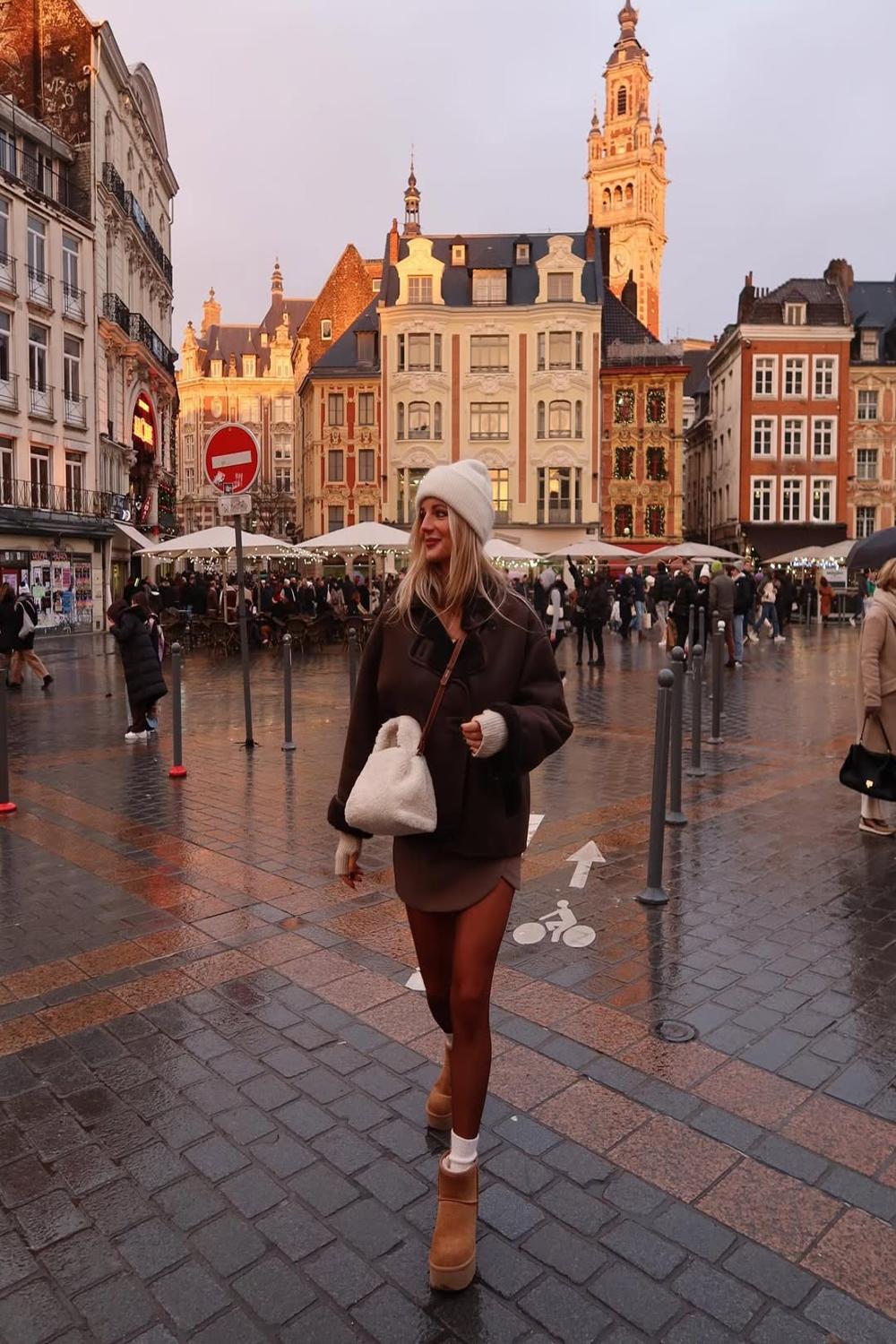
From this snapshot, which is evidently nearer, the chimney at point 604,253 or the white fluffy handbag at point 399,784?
the white fluffy handbag at point 399,784

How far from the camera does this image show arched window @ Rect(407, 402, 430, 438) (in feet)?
152

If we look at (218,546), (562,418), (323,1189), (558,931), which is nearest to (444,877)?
(323,1189)

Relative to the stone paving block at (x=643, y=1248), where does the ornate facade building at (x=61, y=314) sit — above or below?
above

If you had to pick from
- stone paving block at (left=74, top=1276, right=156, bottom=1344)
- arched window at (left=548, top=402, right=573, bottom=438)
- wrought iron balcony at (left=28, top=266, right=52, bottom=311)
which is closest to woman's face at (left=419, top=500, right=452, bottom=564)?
stone paving block at (left=74, top=1276, right=156, bottom=1344)

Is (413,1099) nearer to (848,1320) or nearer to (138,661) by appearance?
(848,1320)

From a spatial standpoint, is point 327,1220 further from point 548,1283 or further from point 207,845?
point 207,845

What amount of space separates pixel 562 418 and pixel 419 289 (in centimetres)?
875

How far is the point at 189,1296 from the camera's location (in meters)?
2.55

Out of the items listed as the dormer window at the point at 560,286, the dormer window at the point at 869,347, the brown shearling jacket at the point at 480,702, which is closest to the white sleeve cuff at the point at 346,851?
the brown shearling jacket at the point at 480,702

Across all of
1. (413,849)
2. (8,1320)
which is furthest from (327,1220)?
(413,849)

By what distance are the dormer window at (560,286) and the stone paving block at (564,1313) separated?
153 feet

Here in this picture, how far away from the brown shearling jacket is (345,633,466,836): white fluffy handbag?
0.10 ft

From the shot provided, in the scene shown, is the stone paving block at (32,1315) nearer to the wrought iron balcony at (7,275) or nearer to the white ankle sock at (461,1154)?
the white ankle sock at (461,1154)

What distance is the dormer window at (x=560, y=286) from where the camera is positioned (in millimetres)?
45469
